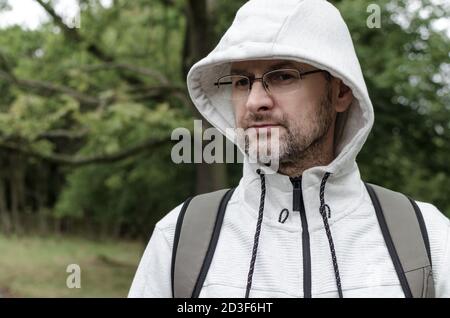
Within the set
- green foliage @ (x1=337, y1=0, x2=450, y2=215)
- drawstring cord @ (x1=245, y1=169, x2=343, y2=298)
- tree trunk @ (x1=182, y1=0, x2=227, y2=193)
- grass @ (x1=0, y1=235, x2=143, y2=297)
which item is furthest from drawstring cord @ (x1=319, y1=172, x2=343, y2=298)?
grass @ (x1=0, y1=235, x2=143, y2=297)

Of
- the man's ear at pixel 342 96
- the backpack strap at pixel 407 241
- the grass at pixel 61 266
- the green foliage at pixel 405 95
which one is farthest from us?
the grass at pixel 61 266

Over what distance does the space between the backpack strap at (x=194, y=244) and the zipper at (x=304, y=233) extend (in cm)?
24

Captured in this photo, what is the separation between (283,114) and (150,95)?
850 centimetres

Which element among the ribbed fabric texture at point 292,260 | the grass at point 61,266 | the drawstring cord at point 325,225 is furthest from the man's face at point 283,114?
the grass at point 61,266

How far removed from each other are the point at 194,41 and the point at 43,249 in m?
11.6

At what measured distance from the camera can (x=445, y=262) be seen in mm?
1752

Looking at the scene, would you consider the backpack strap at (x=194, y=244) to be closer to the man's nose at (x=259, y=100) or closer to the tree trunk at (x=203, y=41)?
the man's nose at (x=259, y=100)

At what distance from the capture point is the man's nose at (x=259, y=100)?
1.92 m

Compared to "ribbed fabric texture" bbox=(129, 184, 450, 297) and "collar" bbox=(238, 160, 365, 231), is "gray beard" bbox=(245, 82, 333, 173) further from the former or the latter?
"ribbed fabric texture" bbox=(129, 184, 450, 297)

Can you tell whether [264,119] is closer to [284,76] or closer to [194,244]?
[284,76]

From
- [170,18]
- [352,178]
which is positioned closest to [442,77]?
[170,18]

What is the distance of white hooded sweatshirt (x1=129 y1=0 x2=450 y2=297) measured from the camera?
1799mm

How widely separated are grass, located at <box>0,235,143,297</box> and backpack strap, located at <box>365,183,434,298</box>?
30.9 feet

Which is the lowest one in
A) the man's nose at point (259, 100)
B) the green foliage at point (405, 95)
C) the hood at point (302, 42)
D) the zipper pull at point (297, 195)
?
the zipper pull at point (297, 195)
